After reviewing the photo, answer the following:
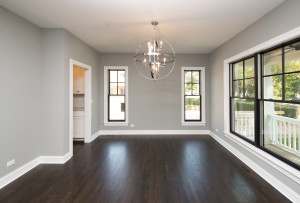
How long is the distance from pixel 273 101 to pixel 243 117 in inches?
48.5

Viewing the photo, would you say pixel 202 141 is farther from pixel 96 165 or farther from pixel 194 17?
pixel 194 17

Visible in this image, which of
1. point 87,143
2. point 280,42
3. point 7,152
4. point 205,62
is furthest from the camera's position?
point 205,62

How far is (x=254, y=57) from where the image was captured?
11.0 feet

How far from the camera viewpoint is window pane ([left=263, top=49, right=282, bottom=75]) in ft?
9.01

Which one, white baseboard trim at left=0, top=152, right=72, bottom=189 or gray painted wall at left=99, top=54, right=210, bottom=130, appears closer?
white baseboard trim at left=0, top=152, right=72, bottom=189

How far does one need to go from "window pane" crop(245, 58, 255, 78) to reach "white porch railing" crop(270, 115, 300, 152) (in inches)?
38.1

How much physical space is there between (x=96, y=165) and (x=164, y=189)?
1.59 meters

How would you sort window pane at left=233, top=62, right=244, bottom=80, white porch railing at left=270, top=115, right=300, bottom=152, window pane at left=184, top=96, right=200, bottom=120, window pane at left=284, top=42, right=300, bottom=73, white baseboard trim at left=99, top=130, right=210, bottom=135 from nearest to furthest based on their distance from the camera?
window pane at left=284, top=42, right=300, bottom=73, white porch railing at left=270, top=115, right=300, bottom=152, window pane at left=233, top=62, right=244, bottom=80, white baseboard trim at left=99, top=130, right=210, bottom=135, window pane at left=184, top=96, right=200, bottom=120

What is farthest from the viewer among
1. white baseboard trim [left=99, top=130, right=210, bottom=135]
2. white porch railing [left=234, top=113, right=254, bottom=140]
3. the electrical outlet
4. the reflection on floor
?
white baseboard trim [left=99, top=130, right=210, bottom=135]

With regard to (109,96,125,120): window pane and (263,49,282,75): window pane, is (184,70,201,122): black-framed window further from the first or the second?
(263,49,282,75): window pane

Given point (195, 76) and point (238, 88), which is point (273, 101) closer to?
point (238, 88)

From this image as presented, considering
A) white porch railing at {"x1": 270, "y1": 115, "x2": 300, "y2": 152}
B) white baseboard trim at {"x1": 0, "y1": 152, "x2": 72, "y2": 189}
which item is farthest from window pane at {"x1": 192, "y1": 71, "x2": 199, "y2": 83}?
white baseboard trim at {"x1": 0, "y1": 152, "x2": 72, "y2": 189}

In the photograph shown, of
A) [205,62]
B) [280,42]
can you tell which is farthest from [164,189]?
[205,62]

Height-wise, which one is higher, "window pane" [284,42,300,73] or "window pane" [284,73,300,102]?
"window pane" [284,42,300,73]
